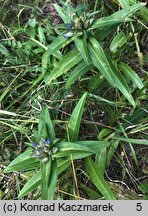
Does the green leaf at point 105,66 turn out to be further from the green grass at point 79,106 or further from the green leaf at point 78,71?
the green leaf at point 78,71

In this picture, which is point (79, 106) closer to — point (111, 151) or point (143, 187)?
point (111, 151)

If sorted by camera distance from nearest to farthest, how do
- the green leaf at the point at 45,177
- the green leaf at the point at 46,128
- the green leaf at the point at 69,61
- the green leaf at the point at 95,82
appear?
1. the green leaf at the point at 45,177
2. the green leaf at the point at 46,128
3. the green leaf at the point at 69,61
4. the green leaf at the point at 95,82

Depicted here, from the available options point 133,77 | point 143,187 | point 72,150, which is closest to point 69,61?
point 133,77

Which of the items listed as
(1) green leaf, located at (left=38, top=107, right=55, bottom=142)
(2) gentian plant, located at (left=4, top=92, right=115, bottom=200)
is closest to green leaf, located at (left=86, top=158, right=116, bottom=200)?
(2) gentian plant, located at (left=4, top=92, right=115, bottom=200)

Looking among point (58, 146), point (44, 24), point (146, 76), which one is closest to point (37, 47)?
point (44, 24)

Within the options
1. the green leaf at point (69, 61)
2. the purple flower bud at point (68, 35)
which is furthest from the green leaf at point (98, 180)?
the purple flower bud at point (68, 35)

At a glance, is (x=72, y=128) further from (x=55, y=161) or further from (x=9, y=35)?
(x=9, y=35)
